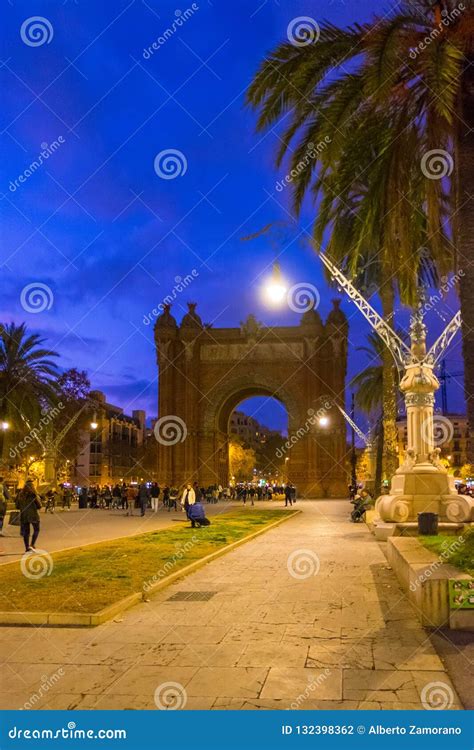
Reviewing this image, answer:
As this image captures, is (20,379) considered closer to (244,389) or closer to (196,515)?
(196,515)

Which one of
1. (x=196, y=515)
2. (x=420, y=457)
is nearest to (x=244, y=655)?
(x=420, y=457)

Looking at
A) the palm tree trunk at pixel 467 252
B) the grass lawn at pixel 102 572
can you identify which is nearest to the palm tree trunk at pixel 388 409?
the grass lawn at pixel 102 572

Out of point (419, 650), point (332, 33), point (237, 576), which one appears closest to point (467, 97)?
point (332, 33)

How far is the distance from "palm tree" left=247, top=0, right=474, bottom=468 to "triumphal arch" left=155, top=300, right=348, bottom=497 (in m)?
46.5

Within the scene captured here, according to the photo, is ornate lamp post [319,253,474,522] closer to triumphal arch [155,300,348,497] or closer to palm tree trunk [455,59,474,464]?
palm tree trunk [455,59,474,464]

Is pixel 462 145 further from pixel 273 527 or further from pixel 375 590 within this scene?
pixel 273 527

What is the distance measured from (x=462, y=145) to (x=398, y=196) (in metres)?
1.37

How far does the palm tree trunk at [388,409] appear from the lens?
71.9 feet

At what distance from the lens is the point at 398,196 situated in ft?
33.2

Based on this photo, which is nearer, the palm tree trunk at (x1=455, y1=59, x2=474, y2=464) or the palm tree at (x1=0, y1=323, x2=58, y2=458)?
the palm tree trunk at (x1=455, y1=59, x2=474, y2=464)

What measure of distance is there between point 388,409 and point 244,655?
17170 millimetres

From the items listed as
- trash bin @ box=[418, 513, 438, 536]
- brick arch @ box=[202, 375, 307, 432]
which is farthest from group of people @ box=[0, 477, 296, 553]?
trash bin @ box=[418, 513, 438, 536]

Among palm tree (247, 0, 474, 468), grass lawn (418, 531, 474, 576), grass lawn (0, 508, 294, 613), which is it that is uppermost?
palm tree (247, 0, 474, 468)

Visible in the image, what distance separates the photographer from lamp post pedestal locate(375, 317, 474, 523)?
14734 mm
